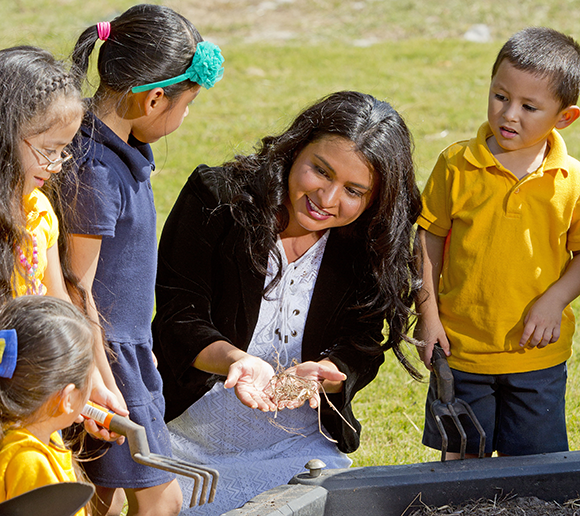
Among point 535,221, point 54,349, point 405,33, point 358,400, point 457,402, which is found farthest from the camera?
point 405,33

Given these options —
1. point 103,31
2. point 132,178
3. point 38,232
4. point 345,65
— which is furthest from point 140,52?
point 345,65

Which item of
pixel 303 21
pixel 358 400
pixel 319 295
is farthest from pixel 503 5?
pixel 319 295

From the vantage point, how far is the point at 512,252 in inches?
97.2

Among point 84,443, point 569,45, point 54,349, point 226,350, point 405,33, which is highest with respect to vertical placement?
point 405,33

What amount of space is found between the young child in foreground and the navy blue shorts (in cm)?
126

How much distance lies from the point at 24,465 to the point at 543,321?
5.23 feet

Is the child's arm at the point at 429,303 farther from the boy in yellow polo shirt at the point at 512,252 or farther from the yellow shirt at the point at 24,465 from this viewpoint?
the yellow shirt at the point at 24,465

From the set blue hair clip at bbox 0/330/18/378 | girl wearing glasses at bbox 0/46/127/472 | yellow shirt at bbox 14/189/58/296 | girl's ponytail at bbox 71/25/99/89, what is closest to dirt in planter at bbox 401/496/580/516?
girl wearing glasses at bbox 0/46/127/472

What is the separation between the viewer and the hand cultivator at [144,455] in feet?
5.27

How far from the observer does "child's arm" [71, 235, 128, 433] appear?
2.03 meters

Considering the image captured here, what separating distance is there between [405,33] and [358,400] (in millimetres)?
8393

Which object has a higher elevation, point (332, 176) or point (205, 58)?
point (205, 58)

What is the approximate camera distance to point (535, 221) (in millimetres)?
2463

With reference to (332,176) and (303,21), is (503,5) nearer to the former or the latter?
(303,21)
